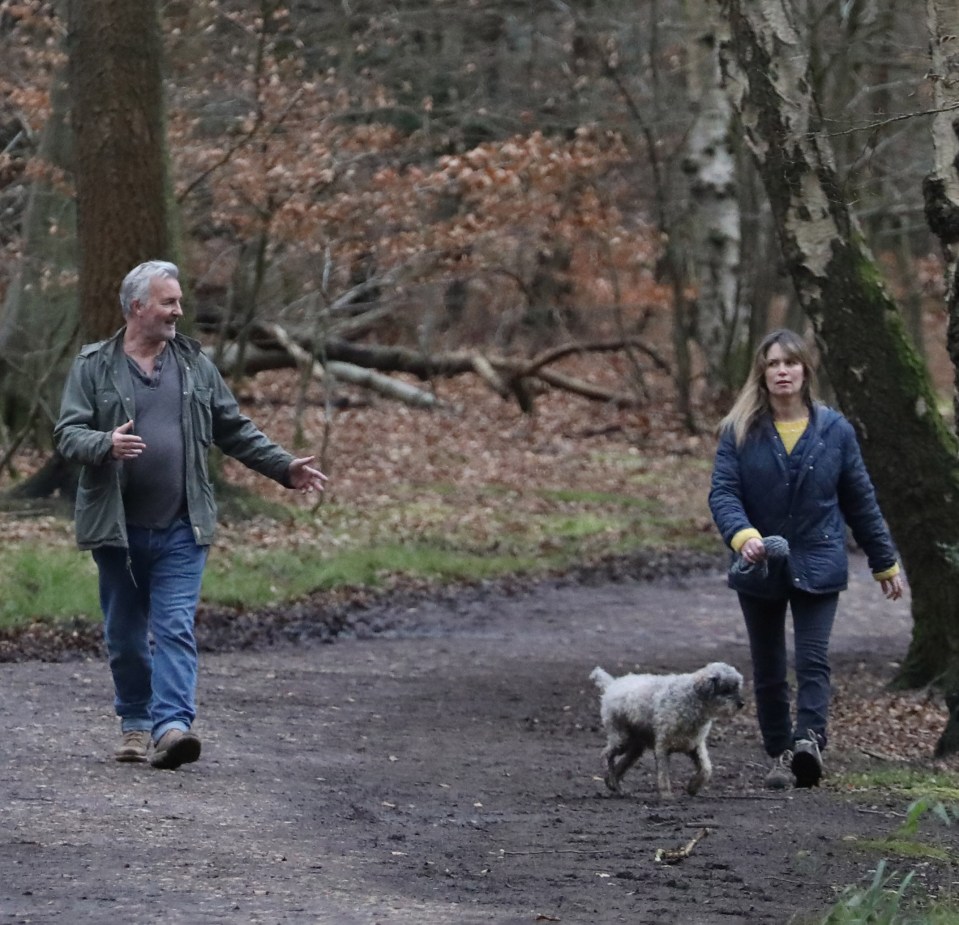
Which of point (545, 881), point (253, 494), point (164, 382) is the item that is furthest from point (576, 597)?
point (545, 881)

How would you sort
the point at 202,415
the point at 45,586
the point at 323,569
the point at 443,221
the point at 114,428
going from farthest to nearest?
1. the point at 443,221
2. the point at 323,569
3. the point at 45,586
4. the point at 202,415
5. the point at 114,428

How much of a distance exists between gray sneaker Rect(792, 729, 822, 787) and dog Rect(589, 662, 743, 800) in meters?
0.38

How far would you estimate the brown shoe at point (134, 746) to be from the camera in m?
7.94

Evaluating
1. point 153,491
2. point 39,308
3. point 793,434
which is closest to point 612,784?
point 793,434

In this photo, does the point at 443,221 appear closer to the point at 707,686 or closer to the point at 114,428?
the point at 114,428

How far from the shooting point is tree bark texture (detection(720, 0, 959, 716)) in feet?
33.6

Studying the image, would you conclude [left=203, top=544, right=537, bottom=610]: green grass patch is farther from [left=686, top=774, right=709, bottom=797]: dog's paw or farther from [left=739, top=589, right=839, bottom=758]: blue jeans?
[left=686, top=774, right=709, bottom=797]: dog's paw

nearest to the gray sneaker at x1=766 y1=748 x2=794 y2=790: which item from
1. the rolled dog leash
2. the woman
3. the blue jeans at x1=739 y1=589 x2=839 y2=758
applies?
the woman

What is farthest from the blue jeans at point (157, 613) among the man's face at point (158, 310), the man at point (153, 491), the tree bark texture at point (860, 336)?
the tree bark texture at point (860, 336)

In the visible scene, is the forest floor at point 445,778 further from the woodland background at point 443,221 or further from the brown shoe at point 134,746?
the woodland background at point 443,221

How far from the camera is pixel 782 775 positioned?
8078 mm

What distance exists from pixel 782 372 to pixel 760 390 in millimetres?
208

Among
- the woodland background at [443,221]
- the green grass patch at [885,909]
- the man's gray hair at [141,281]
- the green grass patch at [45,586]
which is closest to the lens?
the green grass patch at [885,909]

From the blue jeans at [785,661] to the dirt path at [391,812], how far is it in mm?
356
